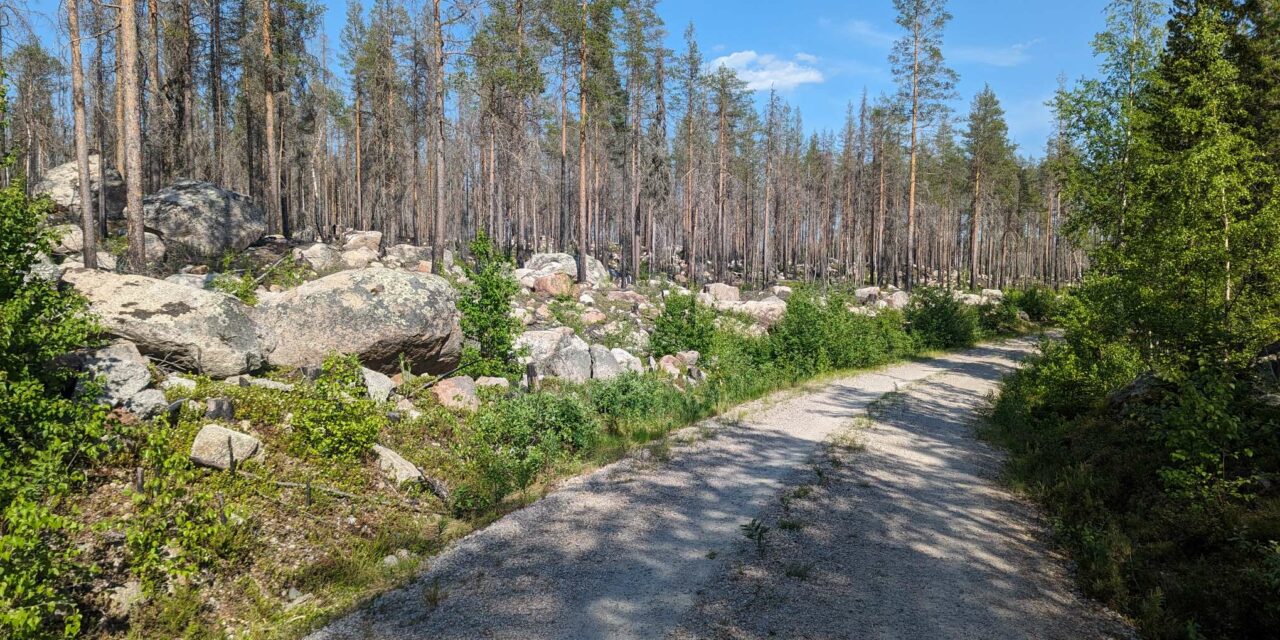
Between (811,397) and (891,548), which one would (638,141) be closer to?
(811,397)

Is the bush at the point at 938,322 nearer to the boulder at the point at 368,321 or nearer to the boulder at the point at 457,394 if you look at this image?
the boulder at the point at 457,394

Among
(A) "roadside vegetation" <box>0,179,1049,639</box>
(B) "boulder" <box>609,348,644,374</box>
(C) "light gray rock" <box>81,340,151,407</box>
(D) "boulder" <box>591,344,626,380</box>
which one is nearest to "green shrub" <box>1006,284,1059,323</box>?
Result: (B) "boulder" <box>609,348,644,374</box>

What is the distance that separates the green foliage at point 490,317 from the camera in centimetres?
1174

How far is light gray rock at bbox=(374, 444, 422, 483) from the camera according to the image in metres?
7.47

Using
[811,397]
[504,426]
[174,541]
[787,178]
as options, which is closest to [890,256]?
[787,178]

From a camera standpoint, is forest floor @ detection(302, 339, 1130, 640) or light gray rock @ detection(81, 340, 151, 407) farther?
light gray rock @ detection(81, 340, 151, 407)

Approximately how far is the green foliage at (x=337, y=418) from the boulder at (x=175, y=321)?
173 cm

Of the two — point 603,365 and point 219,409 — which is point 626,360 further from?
point 219,409

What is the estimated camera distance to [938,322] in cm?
2464

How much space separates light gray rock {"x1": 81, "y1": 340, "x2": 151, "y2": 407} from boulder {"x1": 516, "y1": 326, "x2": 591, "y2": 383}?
7.12 m

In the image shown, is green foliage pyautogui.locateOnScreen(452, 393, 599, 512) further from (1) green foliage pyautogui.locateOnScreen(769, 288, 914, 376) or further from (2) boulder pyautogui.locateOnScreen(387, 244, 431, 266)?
(2) boulder pyautogui.locateOnScreen(387, 244, 431, 266)

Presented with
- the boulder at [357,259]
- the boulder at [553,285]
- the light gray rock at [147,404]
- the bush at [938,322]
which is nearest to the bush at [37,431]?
the light gray rock at [147,404]

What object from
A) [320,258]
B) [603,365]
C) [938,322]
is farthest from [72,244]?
[938,322]

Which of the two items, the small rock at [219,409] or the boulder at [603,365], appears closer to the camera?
the small rock at [219,409]
